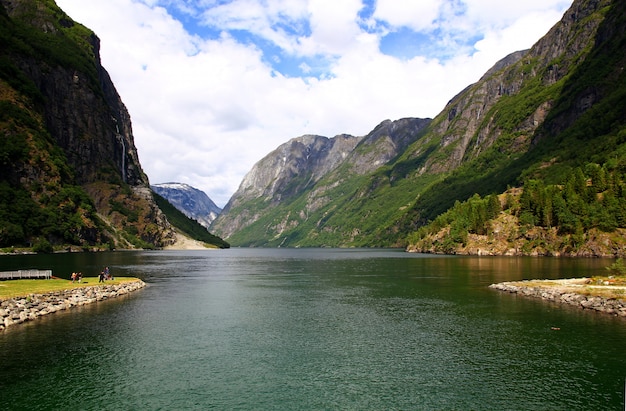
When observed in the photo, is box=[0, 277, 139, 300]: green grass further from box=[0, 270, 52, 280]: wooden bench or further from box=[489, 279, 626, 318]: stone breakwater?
box=[489, 279, 626, 318]: stone breakwater

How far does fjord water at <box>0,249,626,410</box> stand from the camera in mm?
30906

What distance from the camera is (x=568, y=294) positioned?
68.4 m

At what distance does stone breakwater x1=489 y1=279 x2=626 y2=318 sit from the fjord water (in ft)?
9.80

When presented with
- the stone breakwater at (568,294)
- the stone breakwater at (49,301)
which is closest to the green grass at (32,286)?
the stone breakwater at (49,301)

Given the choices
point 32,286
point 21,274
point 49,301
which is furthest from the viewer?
point 21,274

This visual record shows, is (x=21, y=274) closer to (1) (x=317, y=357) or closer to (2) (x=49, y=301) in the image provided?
(2) (x=49, y=301)

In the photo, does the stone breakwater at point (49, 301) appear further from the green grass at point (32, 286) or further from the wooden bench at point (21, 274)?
the wooden bench at point (21, 274)

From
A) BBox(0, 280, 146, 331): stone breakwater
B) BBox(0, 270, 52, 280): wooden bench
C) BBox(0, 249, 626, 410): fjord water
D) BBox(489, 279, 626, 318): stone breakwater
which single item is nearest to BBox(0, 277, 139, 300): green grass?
BBox(0, 280, 146, 331): stone breakwater

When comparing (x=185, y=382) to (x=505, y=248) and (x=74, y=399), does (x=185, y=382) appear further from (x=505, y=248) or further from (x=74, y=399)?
(x=505, y=248)

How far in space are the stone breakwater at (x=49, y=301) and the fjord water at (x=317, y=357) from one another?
91.4 inches

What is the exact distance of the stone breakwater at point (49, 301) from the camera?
175 feet

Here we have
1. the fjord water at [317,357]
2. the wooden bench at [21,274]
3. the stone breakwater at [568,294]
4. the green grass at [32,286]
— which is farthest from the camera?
the wooden bench at [21,274]

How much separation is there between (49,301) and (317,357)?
45204 mm

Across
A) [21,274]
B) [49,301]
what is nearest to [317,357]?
[49,301]
